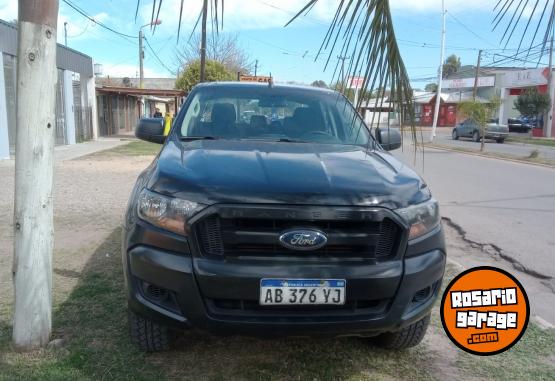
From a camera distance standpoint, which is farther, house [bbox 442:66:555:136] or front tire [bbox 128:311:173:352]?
house [bbox 442:66:555:136]

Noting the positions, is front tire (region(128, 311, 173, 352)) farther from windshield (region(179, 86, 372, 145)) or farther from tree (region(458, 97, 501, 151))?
tree (region(458, 97, 501, 151))

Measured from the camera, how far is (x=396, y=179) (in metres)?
2.87

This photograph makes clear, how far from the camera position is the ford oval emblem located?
2492 millimetres

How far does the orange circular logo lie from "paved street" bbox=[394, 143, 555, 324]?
2.42 feet

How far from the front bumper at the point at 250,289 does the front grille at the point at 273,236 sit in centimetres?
6

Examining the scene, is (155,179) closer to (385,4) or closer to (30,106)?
(30,106)

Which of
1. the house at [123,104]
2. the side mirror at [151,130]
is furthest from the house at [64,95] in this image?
the side mirror at [151,130]

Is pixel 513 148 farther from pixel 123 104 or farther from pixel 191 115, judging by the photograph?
pixel 191 115

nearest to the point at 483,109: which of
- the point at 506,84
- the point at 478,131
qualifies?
the point at 478,131

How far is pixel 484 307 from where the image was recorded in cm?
269

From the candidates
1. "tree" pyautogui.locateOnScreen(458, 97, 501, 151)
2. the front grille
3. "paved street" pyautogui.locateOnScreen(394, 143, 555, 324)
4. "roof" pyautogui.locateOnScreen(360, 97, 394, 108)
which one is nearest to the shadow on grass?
the front grille

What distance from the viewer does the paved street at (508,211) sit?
5349mm

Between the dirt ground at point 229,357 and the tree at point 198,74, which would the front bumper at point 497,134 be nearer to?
the tree at point 198,74

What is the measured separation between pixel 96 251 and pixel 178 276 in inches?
127
